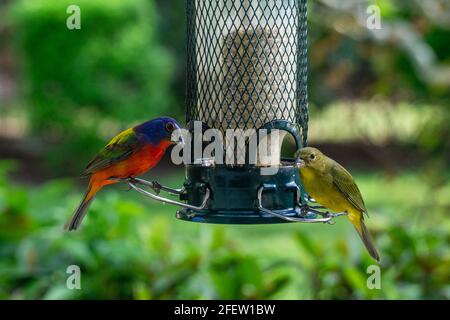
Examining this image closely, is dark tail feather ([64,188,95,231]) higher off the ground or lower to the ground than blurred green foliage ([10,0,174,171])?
lower

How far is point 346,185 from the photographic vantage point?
15.6 ft

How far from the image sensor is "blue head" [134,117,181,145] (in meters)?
4.62

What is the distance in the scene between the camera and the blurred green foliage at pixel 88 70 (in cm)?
1416

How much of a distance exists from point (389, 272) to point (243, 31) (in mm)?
2333

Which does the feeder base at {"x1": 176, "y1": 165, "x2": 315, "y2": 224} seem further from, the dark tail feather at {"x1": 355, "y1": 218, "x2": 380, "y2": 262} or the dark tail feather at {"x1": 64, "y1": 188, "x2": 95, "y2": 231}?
the dark tail feather at {"x1": 64, "y1": 188, "x2": 95, "y2": 231}

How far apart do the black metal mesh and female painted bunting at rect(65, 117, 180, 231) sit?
0.32 meters

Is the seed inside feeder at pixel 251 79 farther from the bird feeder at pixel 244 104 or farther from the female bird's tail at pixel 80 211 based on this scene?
the female bird's tail at pixel 80 211

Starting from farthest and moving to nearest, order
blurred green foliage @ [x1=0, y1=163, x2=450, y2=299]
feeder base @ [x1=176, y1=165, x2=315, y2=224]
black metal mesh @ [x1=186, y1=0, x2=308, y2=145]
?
blurred green foliage @ [x1=0, y1=163, x2=450, y2=299] < black metal mesh @ [x1=186, y1=0, x2=308, y2=145] < feeder base @ [x1=176, y1=165, x2=315, y2=224]

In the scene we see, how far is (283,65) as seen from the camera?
4805 millimetres

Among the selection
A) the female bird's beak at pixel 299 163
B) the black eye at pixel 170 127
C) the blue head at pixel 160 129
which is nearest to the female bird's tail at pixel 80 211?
the blue head at pixel 160 129

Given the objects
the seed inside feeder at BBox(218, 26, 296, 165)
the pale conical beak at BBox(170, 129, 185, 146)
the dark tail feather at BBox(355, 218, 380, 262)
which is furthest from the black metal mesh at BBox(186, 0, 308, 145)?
the dark tail feather at BBox(355, 218, 380, 262)

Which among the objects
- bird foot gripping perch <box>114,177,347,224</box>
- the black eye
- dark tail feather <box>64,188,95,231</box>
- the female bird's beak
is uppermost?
the black eye

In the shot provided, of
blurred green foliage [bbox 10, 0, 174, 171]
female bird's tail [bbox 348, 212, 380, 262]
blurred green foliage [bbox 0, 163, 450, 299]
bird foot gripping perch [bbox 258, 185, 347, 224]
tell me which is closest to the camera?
bird foot gripping perch [bbox 258, 185, 347, 224]

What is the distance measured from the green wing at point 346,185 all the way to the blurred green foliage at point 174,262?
1.07 metres
